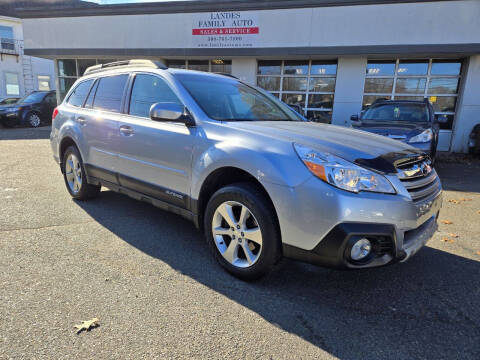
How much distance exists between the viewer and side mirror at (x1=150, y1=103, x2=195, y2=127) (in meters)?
2.91

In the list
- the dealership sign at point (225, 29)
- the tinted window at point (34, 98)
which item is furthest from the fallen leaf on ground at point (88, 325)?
the tinted window at point (34, 98)

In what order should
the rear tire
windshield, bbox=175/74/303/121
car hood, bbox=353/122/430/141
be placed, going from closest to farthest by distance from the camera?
windshield, bbox=175/74/303/121 → the rear tire → car hood, bbox=353/122/430/141

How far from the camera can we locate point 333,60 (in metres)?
12.1

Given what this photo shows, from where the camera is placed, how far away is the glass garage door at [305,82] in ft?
40.3

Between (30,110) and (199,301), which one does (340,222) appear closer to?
(199,301)

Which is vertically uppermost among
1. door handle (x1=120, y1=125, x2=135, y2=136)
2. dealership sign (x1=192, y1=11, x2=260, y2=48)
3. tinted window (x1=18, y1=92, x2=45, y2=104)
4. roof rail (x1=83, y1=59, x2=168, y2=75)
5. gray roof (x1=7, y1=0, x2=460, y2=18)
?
gray roof (x1=7, y1=0, x2=460, y2=18)

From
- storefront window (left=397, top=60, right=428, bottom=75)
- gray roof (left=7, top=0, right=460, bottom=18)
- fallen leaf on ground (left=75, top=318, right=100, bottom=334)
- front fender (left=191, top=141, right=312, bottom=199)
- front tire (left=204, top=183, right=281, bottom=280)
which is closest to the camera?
fallen leaf on ground (left=75, top=318, right=100, bottom=334)

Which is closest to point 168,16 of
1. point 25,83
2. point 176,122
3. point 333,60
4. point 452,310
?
point 333,60

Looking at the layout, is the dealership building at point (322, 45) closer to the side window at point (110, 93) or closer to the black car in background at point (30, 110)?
the black car in background at point (30, 110)

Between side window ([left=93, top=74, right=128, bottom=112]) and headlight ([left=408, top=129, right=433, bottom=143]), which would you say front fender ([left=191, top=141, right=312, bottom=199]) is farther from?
headlight ([left=408, top=129, right=433, bottom=143])

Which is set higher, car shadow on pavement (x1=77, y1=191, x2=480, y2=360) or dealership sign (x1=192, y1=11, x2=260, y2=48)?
dealership sign (x1=192, y1=11, x2=260, y2=48)

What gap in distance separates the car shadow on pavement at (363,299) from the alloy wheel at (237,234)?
0.22 meters

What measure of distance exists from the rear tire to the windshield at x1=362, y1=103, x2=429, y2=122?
20.3 ft

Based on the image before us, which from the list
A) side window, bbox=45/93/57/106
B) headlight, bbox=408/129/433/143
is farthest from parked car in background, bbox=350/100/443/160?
side window, bbox=45/93/57/106
